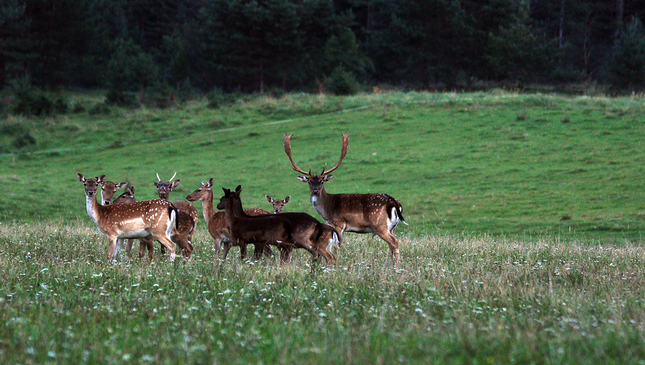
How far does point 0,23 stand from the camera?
47594 millimetres

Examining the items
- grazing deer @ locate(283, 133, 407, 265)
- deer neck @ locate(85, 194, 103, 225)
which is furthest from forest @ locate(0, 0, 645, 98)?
deer neck @ locate(85, 194, 103, 225)

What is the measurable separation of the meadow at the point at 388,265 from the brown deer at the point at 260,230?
15.2 inches

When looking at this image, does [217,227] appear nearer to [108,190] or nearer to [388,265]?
[388,265]

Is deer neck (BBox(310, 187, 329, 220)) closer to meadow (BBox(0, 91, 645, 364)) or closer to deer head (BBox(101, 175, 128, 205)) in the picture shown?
meadow (BBox(0, 91, 645, 364))

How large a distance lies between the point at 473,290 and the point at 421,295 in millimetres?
588

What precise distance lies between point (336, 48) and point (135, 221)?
42.6 m

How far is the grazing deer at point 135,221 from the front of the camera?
1013 cm

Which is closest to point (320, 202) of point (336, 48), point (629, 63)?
point (629, 63)

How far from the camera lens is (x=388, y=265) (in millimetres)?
Answer: 9555

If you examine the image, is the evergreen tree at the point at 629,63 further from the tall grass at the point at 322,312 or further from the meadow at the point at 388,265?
the tall grass at the point at 322,312

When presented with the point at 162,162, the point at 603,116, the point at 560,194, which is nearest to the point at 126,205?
the point at 560,194

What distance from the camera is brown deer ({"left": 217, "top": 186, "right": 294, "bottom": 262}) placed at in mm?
9742

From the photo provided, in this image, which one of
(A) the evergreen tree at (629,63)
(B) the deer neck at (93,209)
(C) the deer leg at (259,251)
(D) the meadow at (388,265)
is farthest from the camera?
(A) the evergreen tree at (629,63)

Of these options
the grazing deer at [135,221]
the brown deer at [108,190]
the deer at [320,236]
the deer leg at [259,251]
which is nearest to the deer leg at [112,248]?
the grazing deer at [135,221]
